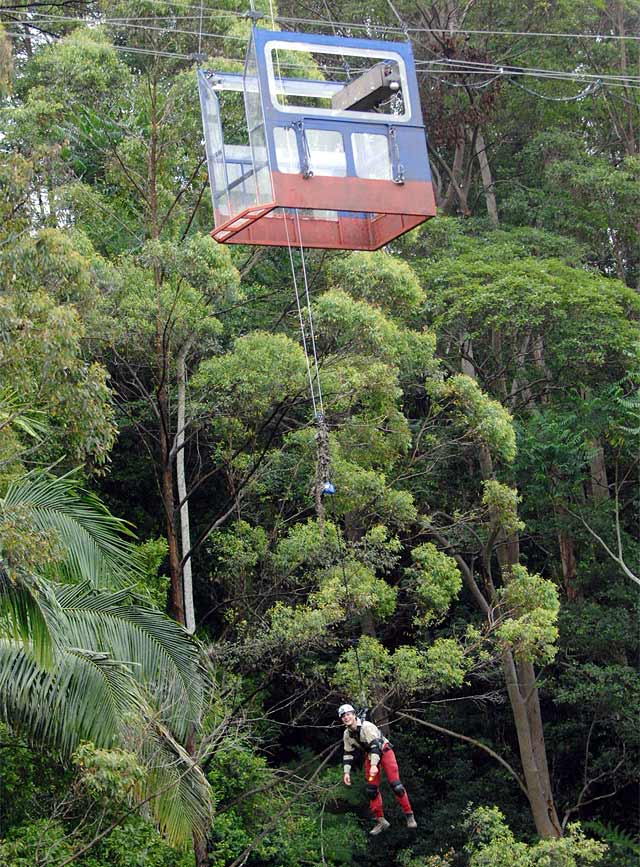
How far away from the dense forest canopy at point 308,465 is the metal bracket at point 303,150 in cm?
146

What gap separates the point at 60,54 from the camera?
15.0 metres

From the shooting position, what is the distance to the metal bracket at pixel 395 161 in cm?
1133

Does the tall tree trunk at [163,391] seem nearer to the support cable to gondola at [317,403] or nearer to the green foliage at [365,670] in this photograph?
the support cable to gondola at [317,403]

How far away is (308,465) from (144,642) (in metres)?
4.87

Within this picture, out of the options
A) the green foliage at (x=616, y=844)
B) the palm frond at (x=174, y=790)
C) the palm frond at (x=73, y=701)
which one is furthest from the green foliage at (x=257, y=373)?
the green foliage at (x=616, y=844)

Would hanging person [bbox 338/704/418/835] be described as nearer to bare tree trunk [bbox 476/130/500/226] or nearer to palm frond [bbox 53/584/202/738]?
palm frond [bbox 53/584/202/738]

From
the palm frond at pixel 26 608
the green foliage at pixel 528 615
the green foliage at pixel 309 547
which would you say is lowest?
the green foliage at pixel 528 615

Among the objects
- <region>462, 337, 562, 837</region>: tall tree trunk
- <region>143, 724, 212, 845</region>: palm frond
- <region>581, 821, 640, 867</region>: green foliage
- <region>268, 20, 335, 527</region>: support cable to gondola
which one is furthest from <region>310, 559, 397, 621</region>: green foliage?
<region>581, 821, 640, 867</region>: green foliage

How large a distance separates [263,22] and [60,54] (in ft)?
16.0

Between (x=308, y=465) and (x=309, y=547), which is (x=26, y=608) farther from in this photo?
(x=308, y=465)

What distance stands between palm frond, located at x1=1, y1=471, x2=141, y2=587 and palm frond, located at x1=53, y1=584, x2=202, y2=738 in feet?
0.55

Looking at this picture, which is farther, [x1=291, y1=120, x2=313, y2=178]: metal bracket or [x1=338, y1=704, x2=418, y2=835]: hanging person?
[x1=291, y1=120, x2=313, y2=178]: metal bracket

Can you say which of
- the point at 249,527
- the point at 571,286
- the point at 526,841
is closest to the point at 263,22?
the point at 571,286

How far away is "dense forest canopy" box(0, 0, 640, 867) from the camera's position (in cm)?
1069
